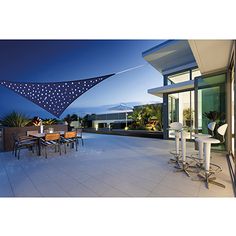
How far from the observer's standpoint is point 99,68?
9.89 metres

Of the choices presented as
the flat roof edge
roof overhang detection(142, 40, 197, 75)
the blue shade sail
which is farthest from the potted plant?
the blue shade sail

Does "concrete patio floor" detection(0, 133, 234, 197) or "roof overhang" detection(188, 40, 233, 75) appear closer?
"concrete patio floor" detection(0, 133, 234, 197)

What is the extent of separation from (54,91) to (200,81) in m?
6.44

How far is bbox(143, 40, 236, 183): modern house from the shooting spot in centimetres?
349

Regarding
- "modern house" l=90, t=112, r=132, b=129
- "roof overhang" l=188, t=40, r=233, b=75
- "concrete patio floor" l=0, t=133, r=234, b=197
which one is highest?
"roof overhang" l=188, t=40, r=233, b=75

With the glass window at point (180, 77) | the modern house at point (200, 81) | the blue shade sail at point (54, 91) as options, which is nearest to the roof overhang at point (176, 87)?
the modern house at point (200, 81)

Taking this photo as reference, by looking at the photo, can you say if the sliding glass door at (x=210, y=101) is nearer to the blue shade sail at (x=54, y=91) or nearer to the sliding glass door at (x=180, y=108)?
the sliding glass door at (x=180, y=108)

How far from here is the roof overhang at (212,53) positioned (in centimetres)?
296

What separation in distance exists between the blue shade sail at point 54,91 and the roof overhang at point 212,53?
3688 mm

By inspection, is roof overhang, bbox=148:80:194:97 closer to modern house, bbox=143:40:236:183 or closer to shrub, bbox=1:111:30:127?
modern house, bbox=143:40:236:183
